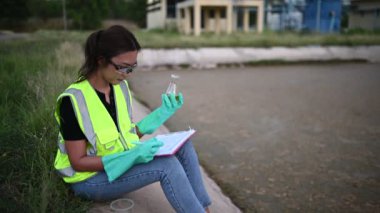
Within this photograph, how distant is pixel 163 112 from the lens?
2260mm

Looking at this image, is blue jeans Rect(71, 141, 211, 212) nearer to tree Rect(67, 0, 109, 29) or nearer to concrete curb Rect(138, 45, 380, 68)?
concrete curb Rect(138, 45, 380, 68)

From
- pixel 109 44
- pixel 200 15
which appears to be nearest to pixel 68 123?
pixel 109 44

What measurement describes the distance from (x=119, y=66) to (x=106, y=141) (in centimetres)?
Result: 40

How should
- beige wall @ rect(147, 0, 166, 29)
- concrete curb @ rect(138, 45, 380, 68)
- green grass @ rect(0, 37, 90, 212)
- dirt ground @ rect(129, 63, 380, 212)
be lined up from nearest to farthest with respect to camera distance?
green grass @ rect(0, 37, 90, 212), dirt ground @ rect(129, 63, 380, 212), concrete curb @ rect(138, 45, 380, 68), beige wall @ rect(147, 0, 166, 29)

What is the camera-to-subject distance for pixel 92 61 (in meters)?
2.01

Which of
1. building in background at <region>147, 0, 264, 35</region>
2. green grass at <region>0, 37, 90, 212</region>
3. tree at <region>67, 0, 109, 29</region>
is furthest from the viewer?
tree at <region>67, 0, 109, 29</region>

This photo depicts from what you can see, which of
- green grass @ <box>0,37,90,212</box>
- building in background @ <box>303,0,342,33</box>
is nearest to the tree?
building in background @ <box>303,0,342,33</box>

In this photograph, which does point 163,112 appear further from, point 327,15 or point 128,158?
point 327,15

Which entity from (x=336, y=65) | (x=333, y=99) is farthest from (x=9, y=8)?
(x=333, y=99)

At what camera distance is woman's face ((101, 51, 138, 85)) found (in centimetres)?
196

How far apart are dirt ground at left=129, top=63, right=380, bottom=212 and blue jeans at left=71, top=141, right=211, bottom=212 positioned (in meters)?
0.82

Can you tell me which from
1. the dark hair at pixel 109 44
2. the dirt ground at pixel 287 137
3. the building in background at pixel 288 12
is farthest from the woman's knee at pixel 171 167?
the building in background at pixel 288 12

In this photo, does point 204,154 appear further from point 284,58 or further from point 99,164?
point 284,58

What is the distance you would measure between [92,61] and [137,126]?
54cm
